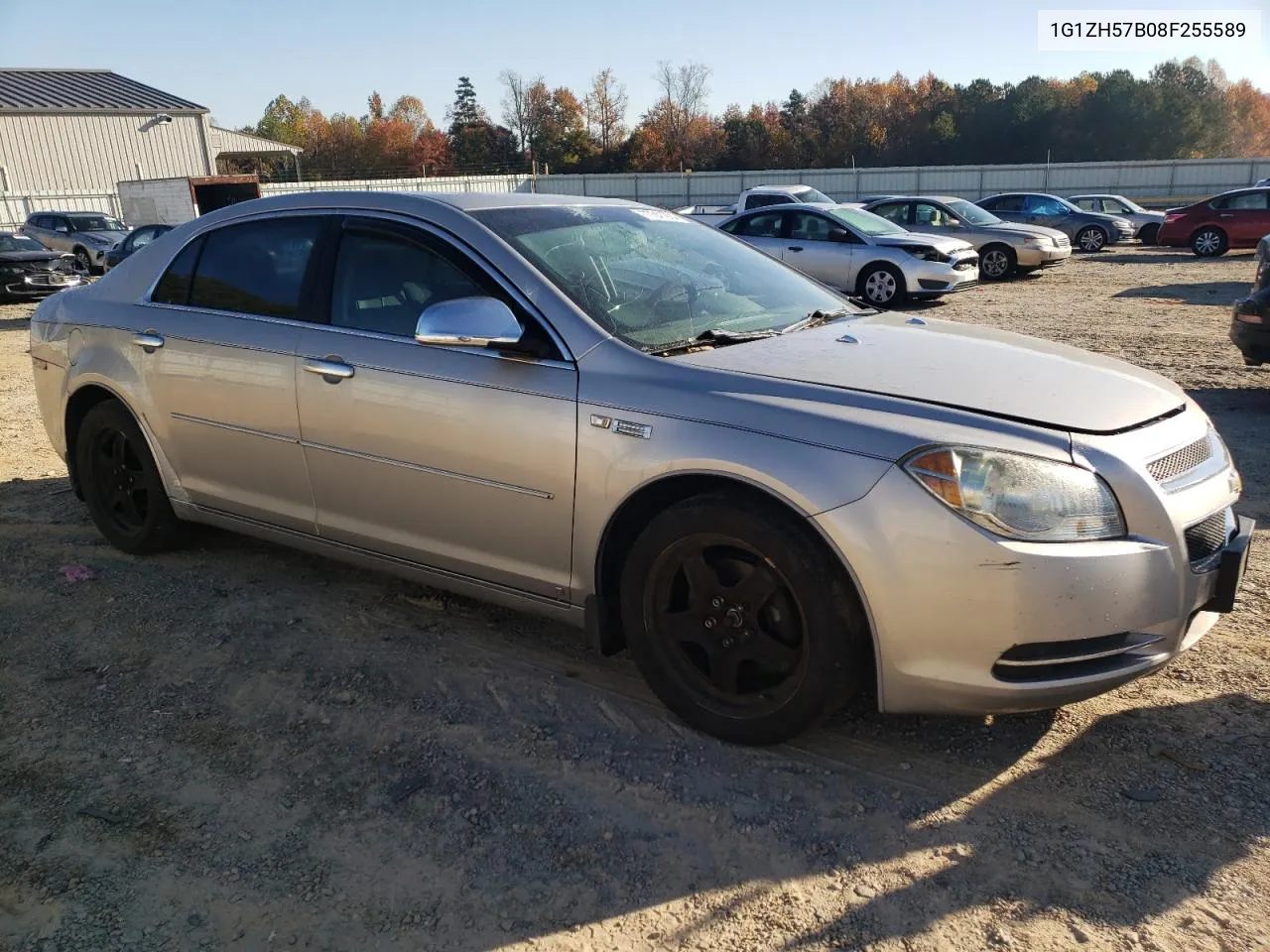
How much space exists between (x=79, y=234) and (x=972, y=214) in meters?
20.9

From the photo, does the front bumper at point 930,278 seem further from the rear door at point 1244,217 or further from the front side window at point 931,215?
the rear door at point 1244,217

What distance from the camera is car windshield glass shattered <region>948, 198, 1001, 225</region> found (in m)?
18.6

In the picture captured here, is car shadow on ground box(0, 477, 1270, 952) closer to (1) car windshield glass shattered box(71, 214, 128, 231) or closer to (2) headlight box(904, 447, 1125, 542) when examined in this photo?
(2) headlight box(904, 447, 1125, 542)

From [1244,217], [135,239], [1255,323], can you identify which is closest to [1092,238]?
[1244,217]

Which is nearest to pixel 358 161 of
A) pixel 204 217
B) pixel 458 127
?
pixel 458 127

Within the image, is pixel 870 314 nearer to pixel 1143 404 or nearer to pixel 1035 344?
pixel 1035 344

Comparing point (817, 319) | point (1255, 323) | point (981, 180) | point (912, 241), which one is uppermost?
point (981, 180)

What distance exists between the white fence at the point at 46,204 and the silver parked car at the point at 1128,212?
32.0 metres

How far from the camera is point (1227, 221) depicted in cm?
2072

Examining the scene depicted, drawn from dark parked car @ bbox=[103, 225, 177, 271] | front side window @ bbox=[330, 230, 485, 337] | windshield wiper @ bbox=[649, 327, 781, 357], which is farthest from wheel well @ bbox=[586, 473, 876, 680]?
dark parked car @ bbox=[103, 225, 177, 271]

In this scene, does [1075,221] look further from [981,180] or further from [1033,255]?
[981,180]

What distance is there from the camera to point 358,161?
7662cm

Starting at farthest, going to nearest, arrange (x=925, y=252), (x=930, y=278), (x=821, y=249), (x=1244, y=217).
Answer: (x=1244, y=217)
(x=821, y=249)
(x=925, y=252)
(x=930, y=278)

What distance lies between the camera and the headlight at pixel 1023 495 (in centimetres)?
248
